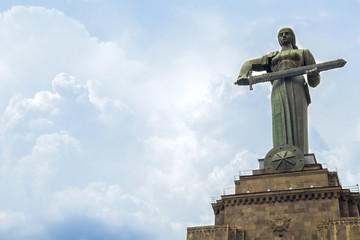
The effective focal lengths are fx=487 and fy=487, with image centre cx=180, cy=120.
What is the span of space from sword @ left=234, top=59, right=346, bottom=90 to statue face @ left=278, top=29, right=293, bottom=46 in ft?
13.8

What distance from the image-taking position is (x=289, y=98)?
145 feet

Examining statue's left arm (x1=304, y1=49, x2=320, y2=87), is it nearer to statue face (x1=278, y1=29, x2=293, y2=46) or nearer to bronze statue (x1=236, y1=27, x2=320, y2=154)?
bronze statue (x1=236, y1=27, x2=320, y2=154)

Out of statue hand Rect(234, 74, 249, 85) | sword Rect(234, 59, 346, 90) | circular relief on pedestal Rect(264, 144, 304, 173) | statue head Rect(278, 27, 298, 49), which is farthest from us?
statue head Rect(278, 27, 298, 49)

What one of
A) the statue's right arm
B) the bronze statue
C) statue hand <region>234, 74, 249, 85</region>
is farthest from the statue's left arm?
statue hand <region>234, 74, 249, 85</region>

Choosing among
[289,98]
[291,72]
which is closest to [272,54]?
[291,72]

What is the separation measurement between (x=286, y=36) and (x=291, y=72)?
193 inches

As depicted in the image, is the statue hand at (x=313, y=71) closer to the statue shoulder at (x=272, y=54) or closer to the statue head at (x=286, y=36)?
the statue shoulder at (x=272, y=54)

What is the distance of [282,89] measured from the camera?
44.7 m

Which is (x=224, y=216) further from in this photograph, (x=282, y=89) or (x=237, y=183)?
(x=282, y=89)

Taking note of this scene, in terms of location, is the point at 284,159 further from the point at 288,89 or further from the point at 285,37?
the point at 285,37

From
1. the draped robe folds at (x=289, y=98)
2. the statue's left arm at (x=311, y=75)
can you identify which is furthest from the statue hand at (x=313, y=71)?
the draped robe folds at (x=289, y=98)

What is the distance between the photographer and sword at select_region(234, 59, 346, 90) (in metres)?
42.9

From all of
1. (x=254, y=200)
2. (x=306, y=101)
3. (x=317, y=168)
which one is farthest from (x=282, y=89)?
(x=254, y=200)

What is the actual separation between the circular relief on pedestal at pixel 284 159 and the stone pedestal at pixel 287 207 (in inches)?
30.0
